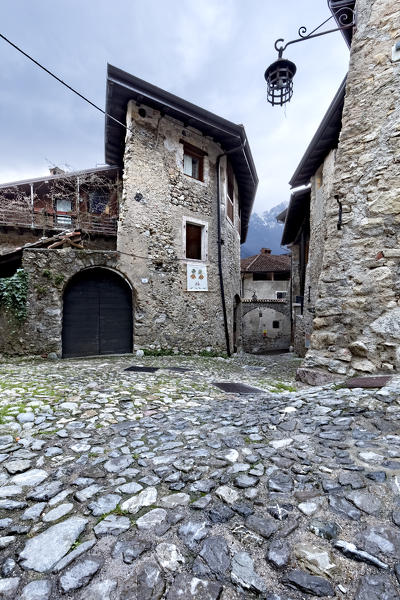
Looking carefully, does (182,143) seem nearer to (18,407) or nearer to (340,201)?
(340,201)

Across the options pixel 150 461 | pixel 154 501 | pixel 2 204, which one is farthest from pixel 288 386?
pixel 2 204

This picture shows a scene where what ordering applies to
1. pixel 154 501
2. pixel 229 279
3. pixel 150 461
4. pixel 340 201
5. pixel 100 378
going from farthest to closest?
pixel 229 279
pixel 100 378
pixel 340 201
pixel 150 461
pixel 154 501

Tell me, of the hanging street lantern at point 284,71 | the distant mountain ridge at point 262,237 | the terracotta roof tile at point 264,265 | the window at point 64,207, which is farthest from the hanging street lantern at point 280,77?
the distant mountain ridge at point 262,237

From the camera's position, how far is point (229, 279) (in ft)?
37.6

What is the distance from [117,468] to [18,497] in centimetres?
60

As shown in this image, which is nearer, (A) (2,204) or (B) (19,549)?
(B) (19,549)

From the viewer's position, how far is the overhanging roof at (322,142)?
679 cm

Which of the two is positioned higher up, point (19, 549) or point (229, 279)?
point (229, 279)

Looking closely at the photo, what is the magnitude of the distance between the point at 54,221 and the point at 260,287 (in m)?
17.5

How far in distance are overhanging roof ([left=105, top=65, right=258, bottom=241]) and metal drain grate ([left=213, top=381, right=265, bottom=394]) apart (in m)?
8.72

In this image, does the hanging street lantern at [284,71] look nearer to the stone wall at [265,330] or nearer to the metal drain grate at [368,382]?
the metal drain grate at [368,382]

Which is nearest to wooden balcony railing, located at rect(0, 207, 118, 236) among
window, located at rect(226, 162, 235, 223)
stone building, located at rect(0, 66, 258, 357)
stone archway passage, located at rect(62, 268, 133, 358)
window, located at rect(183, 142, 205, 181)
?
stone building, located at rect(0, 66, 258, 357)

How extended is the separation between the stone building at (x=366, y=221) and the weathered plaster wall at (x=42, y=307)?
6.72 m

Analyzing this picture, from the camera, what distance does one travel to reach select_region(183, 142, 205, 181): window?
10203mm
